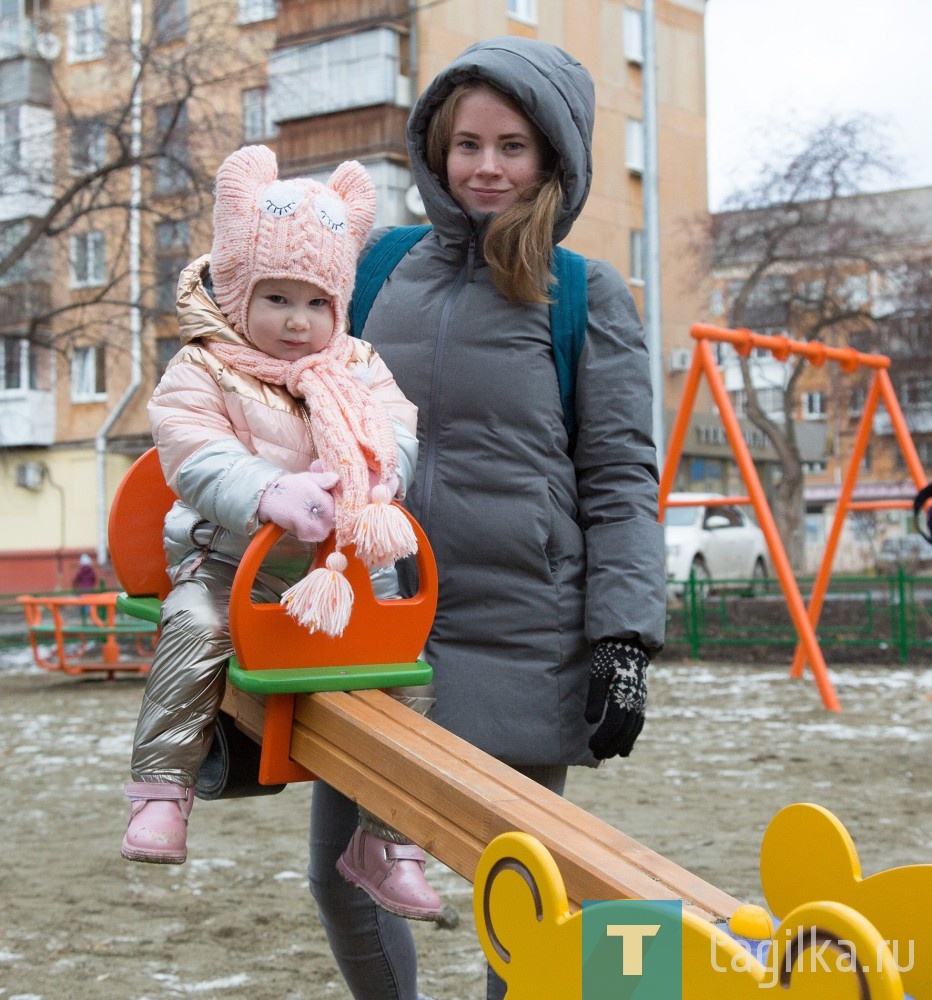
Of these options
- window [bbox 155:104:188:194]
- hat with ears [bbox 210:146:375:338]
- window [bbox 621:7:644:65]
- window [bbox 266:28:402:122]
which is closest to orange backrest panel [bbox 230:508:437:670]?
hat with ears [bbox 210:146:375:338]

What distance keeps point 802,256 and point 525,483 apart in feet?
75.5

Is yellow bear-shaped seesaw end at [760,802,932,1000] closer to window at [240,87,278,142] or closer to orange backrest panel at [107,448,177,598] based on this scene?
orange backrest panel at [107,448,177,598]

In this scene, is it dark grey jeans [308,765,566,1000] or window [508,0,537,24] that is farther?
window [508,0,537,24]

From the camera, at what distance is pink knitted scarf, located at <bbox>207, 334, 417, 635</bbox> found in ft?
5.89

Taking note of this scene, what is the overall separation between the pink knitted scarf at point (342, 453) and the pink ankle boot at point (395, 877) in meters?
0.40

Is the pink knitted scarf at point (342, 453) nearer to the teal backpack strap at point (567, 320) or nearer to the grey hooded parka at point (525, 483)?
the grey hooded parka at point (525, 483)

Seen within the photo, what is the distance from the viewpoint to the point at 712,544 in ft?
62.6

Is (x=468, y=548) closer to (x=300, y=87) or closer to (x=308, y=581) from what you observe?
(x=308, y=581)

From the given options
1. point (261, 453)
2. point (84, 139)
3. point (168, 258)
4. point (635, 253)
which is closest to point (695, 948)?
point (261, 453)

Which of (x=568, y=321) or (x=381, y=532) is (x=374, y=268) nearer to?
(x=568, y=321)

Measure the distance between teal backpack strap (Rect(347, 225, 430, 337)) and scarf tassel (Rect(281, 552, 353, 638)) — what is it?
2.34 ft

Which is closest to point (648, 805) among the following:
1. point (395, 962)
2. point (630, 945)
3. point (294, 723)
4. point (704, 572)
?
point (395, 962)

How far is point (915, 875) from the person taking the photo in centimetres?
149

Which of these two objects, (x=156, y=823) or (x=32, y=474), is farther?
(x=32, y=474)
